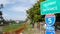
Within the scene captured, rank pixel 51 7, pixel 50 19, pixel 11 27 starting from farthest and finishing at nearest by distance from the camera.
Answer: pixel 11 27 → pixel 50 19 → pixel 51 7

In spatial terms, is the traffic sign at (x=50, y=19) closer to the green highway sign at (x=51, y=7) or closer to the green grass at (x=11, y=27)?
the green highway sign at (x=51, y=7)

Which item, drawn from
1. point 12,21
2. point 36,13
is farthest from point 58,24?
point 12,21

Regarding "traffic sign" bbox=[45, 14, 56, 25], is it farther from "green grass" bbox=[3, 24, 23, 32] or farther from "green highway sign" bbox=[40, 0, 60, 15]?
"green grass" bbox=[3, 24, 23, 32]

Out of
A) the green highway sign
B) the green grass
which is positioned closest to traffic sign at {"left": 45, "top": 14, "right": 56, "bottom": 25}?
the green highway sign

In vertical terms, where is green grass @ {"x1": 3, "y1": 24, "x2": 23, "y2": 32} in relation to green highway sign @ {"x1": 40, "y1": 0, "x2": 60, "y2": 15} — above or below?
below

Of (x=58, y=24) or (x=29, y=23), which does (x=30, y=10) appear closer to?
(x=29, y=23)

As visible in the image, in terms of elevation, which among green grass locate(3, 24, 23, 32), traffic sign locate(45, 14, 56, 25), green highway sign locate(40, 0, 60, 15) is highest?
green highway sign locate(40, 0, 60, 15)

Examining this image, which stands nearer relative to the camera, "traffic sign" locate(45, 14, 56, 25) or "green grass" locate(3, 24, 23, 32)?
"traffic sign" locate(45, 14, 56, 25)

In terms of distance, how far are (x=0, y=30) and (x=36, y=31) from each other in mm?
7340

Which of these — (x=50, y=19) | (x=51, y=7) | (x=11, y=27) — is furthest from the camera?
(x=11, y=27)

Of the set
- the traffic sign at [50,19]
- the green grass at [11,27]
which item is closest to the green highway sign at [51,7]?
the traffic sign at [50,19]

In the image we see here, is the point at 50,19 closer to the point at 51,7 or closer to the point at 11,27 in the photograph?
the point at 51,7

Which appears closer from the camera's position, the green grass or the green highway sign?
the green highway sign

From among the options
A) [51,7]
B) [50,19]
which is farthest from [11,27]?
[51,7]
